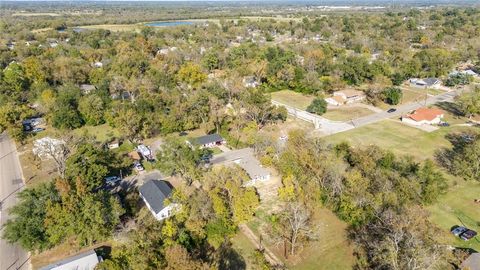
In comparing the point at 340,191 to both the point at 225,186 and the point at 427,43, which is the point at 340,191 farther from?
the point at 427,43

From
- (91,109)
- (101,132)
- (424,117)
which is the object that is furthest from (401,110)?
(91,109)

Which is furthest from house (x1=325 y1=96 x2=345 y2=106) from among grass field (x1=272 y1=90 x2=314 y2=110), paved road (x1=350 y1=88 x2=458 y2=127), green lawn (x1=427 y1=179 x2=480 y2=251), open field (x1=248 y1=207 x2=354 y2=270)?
open field (x1=248 y1=207 x2=354 y2=270)

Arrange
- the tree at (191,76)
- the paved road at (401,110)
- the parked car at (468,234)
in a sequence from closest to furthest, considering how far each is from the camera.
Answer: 1. the parked car at (468,234)
2. the paved road at (401,110)
3. the tree at (191,76)

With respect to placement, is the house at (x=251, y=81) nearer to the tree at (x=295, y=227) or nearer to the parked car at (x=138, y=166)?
the parked car at (x=138, y=166)

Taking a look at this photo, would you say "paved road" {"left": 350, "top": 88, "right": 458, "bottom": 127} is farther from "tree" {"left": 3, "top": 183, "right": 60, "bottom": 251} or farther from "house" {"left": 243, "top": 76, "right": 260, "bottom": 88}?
"tree" {"left": 3, "top": 183, "right": 60, "bottom": 251}

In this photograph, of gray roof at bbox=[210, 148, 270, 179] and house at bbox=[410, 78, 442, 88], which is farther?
house at bbox=[410, 78, 442, 88]

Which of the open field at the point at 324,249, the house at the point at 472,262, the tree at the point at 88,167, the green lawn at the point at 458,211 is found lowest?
the green lawn at the point at 458,211

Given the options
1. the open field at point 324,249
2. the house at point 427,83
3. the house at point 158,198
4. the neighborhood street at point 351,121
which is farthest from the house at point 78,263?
the house at point 427,83
